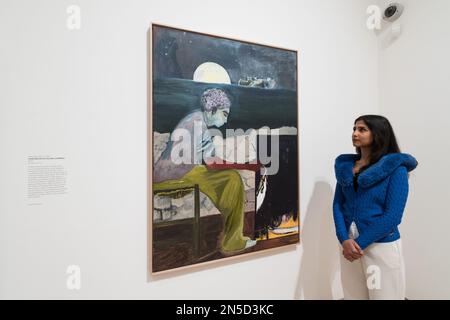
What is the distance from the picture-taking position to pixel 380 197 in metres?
1.41

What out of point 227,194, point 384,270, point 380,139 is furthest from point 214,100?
point 384,270

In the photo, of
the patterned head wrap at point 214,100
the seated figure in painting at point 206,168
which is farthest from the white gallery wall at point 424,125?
the patterned head wrap at point 214,100

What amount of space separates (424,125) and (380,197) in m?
0.80

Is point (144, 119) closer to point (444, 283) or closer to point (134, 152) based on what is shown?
point (134, 152)

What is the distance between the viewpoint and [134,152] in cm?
132

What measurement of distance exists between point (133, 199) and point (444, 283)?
193 centimetres

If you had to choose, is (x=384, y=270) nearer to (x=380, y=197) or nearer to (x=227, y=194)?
(x=380, y=197)

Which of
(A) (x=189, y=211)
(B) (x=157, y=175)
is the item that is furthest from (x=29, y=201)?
(A) (x=189, y=211)

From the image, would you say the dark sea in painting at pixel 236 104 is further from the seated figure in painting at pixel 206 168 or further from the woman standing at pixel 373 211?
the woman standing at pixel 373 211

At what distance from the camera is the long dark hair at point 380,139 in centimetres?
147

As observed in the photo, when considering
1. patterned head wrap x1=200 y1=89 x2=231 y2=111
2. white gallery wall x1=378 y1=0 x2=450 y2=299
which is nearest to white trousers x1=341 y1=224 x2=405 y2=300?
white gallery wall x1=378 y1=0 x2=450 y2=299

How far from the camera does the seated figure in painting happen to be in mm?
1358

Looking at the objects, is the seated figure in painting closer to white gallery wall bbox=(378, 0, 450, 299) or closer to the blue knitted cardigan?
the blue knitted cardigan

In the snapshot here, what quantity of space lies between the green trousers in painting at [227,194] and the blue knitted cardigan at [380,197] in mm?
540
